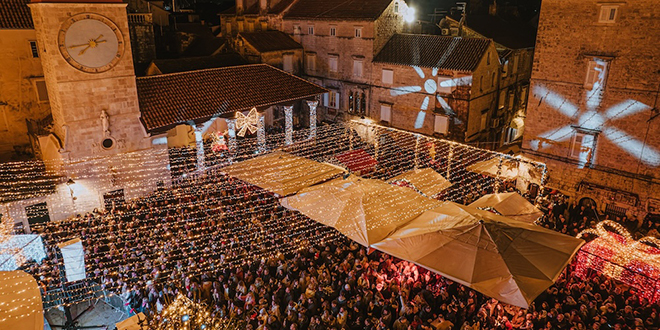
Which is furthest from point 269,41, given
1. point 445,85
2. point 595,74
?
point 595,74

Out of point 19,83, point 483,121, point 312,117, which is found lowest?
point 483,121

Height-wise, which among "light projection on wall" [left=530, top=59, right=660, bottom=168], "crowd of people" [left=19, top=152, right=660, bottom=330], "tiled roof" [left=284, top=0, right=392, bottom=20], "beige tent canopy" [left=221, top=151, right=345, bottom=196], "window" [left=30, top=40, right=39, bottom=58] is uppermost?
"tiled roof" [left=284, top=0, right=392, bottom=20]

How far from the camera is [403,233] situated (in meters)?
11.7

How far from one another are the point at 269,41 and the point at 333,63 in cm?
432

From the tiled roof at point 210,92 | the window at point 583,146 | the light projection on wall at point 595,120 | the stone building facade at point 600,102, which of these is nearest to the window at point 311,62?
the tiled roof at point 210,92

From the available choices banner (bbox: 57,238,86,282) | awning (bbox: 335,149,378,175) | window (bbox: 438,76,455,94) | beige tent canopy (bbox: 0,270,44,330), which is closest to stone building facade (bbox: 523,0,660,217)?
window (bbox: 438,76,455,94)

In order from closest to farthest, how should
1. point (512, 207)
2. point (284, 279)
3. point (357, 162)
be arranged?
point (284, 279)
point (512, 207)
point (357, 162)

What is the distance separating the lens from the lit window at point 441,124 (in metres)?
24.2

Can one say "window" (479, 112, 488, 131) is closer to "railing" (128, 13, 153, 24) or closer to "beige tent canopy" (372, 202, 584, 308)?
"beige tent canopy" (372, 202, 584, 308)

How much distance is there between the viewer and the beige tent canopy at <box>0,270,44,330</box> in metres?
6.82

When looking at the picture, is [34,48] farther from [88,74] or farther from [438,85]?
[438,85]

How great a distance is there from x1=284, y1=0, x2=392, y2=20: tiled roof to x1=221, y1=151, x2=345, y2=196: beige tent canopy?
12617mm

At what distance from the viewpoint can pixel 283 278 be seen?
11586 millimetres

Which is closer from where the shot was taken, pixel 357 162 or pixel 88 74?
pixel 88 74
